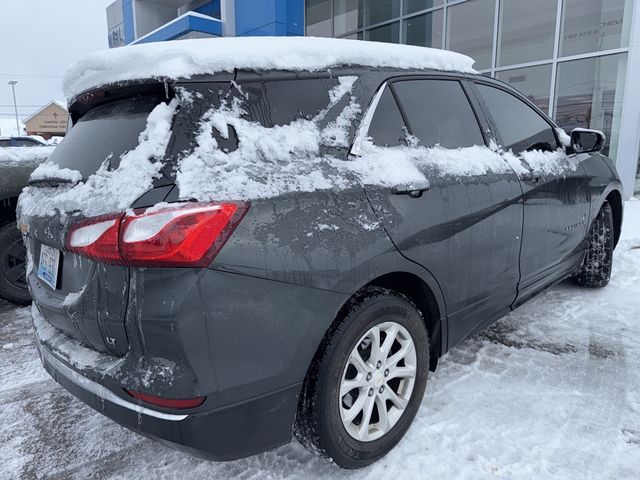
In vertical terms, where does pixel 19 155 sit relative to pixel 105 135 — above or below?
below

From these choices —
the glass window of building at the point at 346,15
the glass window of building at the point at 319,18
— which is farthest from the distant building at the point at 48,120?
the glass window of building at the point at 346,15

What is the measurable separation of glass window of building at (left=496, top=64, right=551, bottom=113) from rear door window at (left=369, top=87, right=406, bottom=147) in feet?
25.9

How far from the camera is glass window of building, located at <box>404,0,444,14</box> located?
10.8 m

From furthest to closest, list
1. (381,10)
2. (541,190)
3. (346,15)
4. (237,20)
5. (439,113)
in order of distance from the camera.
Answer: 1. (237,20)
2. (346,15)
3. (381,10)
4. (541,190)
5. (439,113)

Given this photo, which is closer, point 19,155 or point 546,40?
point 19,155

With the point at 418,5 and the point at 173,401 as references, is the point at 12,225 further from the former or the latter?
the point at 418,5

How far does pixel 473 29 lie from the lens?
1021cm

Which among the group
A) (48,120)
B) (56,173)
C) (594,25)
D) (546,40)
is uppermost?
(594,25)

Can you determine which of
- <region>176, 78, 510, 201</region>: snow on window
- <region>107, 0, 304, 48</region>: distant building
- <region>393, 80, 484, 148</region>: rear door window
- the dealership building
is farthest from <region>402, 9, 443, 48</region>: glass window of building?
<region>176, 78, 510, 201</region>: snow on window

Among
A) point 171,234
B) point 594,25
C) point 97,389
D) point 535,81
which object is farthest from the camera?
point 535,81

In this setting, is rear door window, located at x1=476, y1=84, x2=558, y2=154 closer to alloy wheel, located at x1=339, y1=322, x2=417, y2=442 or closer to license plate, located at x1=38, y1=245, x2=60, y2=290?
alloy wheel, located at x1=339, y1=322, x2=417, y2=442

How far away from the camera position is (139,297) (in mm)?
1527

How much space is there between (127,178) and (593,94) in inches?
363

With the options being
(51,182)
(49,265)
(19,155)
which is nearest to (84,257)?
(49,265)
